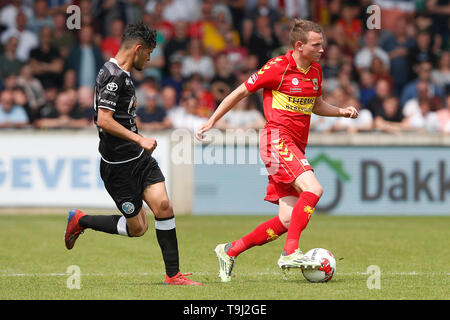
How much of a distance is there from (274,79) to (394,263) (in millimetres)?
2472

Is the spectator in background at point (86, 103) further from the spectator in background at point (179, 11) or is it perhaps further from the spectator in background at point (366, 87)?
the spectator in background at point (366, 87)

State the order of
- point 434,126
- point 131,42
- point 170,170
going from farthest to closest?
point 434,126 < point 170,170 < point 131,42

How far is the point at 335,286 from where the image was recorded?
7023 mm

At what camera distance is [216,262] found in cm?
900

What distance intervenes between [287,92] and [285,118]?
0.22 metres

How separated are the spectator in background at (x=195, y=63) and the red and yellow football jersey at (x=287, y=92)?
9451mm

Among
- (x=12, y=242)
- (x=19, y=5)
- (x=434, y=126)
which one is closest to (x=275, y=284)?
(x=12, y=242)

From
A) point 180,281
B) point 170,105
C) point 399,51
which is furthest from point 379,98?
point 180,281

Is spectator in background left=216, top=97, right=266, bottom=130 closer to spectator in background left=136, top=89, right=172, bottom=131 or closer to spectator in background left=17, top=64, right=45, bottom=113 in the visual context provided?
spectator in background left=136, top=89, right=172, bottom=131

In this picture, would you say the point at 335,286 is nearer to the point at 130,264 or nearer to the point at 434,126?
the point at 130,264

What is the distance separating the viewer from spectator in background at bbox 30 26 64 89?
16641mm

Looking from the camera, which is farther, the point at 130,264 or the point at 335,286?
the point at 130,264

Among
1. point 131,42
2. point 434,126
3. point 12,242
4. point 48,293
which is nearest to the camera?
point 48,293

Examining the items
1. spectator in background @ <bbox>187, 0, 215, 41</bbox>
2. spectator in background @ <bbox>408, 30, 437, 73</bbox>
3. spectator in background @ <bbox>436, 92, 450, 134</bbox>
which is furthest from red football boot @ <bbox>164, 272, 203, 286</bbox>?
spectator in background @ <bbox>408, 30, 437, 73</bbox>
